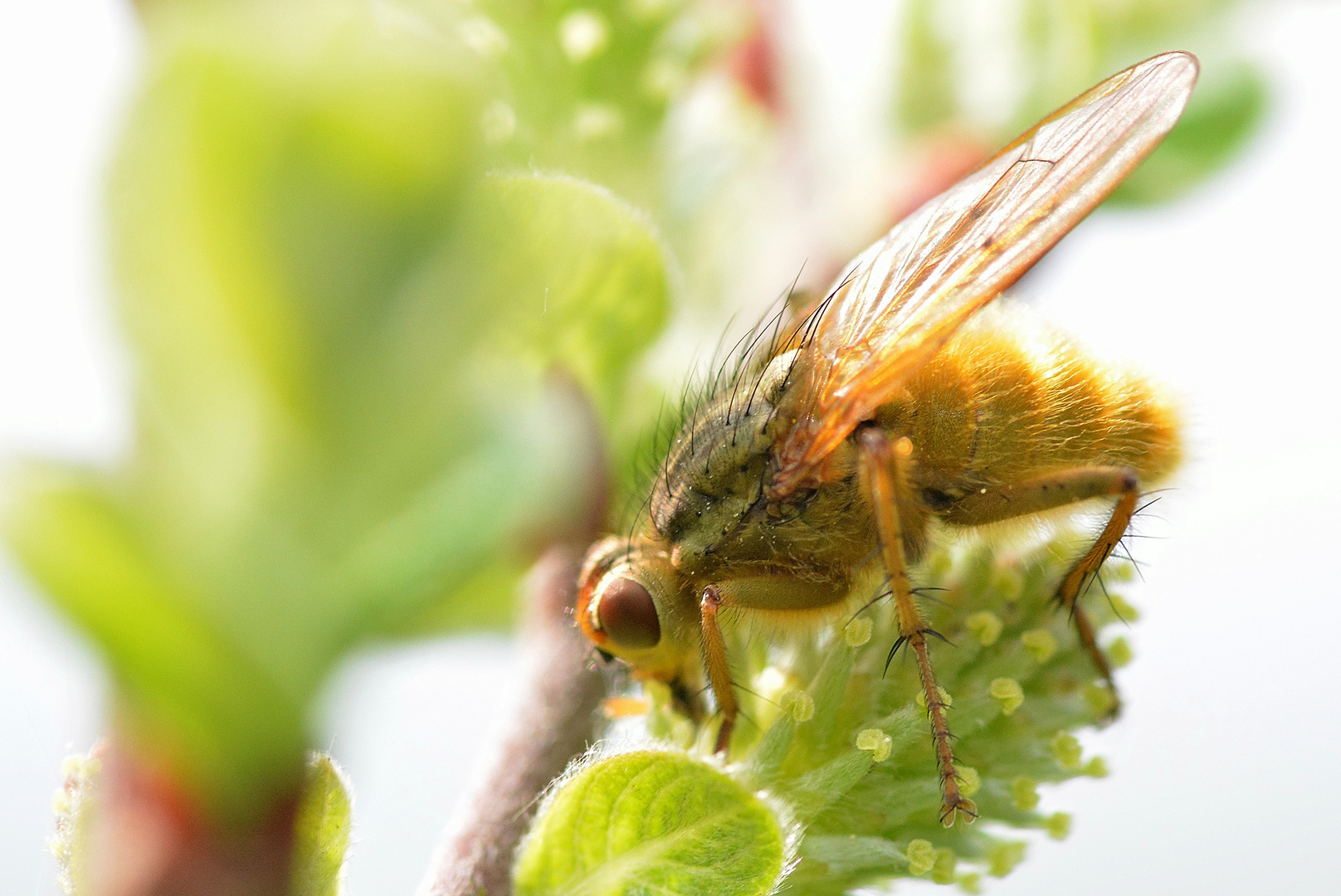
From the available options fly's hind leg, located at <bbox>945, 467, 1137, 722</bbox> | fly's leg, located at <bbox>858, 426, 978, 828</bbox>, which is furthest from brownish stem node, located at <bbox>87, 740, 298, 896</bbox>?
fly's hind leg, located at <bbox>945, 467, 1137, 722</bbox>

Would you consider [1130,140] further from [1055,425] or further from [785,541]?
[785,541]

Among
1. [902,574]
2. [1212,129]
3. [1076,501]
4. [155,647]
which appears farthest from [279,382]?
[1212,129]

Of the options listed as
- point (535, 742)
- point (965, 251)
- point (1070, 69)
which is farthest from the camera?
point (1070, 69)

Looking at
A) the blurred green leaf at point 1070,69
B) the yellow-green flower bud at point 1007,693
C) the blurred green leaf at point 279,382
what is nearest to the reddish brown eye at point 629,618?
the blurred green leaf at point 279,382

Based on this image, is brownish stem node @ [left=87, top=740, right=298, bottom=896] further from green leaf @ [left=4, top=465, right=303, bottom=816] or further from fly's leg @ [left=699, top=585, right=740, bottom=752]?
fly's leg @ [left=699, top=585, right=740, bottom=752]

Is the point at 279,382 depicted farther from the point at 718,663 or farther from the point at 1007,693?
the point at 1007,693

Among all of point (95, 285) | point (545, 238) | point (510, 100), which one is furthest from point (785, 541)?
point (95, 285)
